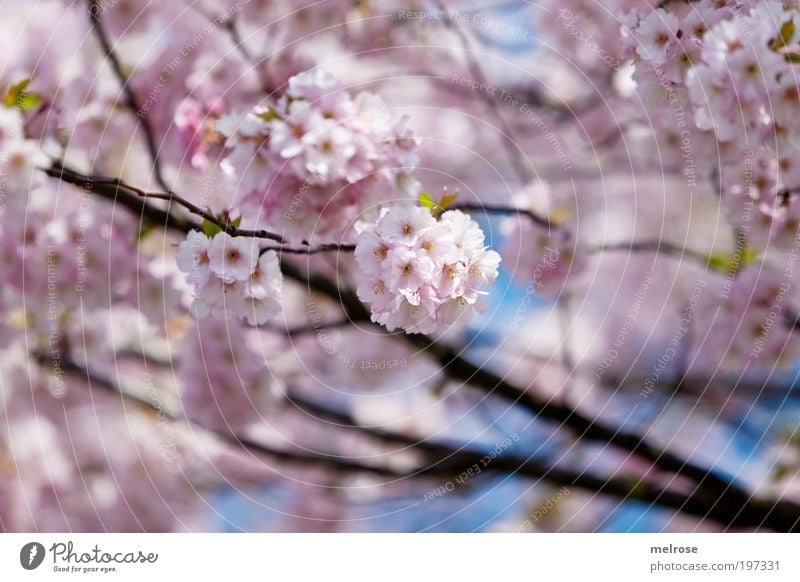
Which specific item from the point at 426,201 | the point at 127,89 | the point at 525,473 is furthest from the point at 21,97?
the point at 525,473

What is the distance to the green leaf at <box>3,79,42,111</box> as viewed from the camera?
82cm

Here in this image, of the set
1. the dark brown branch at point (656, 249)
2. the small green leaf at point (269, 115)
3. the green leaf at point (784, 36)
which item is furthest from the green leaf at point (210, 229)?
the green leaf at point (784, 36)

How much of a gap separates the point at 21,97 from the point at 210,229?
32 cm

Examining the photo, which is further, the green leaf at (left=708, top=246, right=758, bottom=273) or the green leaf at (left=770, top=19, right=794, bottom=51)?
the green leaf at (left=708, top=246, right=758, bottom=273)

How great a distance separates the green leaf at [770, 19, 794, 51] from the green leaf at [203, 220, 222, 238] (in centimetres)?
62

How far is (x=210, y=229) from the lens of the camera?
2.40ft

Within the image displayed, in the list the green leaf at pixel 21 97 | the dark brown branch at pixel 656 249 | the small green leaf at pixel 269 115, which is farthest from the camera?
the dark brown branch at pixel 656 249

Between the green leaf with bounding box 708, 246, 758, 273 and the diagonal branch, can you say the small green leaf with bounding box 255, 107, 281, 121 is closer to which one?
the diagonal branch

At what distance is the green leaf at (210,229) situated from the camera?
73 cm

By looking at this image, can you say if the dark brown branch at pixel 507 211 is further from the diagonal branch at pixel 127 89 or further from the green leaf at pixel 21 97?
the green leaf at pixel 21 97

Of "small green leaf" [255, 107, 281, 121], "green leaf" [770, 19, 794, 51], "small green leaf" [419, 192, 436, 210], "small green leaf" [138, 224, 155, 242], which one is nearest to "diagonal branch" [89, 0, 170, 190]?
"small green leaf" [138, 224, 155, 242]

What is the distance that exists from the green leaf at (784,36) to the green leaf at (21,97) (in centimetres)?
85

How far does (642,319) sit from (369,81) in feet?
1.73
